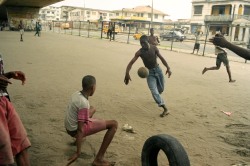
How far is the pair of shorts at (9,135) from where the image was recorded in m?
2.47

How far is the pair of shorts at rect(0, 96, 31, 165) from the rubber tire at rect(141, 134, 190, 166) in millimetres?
1278

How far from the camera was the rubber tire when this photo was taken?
2.69m

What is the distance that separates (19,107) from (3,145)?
3566 millimetres

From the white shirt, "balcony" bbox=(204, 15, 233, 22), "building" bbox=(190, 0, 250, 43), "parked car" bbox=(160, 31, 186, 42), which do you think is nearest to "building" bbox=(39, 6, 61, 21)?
"building" bbox=(190, 0, 250, 43)

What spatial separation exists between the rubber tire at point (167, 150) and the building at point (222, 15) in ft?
124

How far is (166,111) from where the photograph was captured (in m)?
5.88

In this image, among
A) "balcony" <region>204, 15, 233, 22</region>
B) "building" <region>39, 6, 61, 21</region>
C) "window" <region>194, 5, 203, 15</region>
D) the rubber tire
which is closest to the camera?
the rubber tire

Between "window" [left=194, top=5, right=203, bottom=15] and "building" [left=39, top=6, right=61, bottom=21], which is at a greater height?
"building" [left=39, top=6, right=61, bottom=21]

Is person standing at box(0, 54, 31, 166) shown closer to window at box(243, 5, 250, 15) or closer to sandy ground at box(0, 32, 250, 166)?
sandy ground at box(0, 32, 250, 166)

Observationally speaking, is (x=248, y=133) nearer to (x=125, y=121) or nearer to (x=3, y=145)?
(x=125, y=121)

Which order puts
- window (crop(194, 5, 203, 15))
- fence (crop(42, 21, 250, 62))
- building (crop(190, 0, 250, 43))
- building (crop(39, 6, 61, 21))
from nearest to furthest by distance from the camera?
1. fence (crop(42, 21, 250, 62))
2. building (crop(190, 0, 250, 43))
3. window (crop(194, 5, 203, 15))
4. building (crop(39, 6, 61, 21))

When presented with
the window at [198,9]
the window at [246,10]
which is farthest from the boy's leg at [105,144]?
the window at [198,9]

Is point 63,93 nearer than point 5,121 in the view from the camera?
No

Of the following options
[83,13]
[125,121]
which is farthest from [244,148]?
[83,13]
